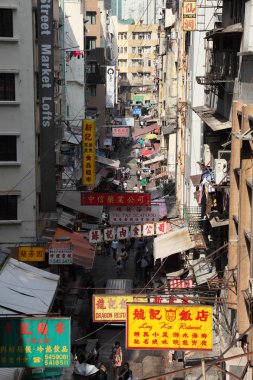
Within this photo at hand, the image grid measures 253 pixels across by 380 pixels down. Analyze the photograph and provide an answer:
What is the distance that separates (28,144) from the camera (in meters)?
27.9

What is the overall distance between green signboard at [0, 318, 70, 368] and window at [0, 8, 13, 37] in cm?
1648

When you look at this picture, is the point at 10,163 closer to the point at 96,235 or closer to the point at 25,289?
the point at 96,235

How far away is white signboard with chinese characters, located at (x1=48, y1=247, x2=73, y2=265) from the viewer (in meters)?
26.7

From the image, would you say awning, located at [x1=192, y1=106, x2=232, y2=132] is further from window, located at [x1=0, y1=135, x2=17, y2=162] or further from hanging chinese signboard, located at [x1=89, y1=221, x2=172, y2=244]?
window, located at [x1=0, y1=135, x2=17, y2=162]

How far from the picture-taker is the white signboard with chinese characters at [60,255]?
26672 mm

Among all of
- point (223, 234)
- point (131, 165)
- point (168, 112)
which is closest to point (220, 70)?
point (223, 234)

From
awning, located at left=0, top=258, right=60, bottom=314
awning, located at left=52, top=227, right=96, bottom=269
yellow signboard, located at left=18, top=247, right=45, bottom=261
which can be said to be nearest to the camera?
awning, located at left=0, top=258, right=60, bottom=314

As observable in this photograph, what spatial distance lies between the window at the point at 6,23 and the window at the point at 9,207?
6574 millimetres

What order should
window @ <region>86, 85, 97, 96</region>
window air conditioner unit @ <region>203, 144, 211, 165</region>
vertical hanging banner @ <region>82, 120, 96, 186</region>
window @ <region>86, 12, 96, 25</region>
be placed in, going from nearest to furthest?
window air conditioner unit @ <region>203, 144, 211, 165</region>
vertical hanging banner @ <region>82, 120, 96, 186</region>
window @ <region>86, 85, 97, 96</region>
window @ <region>86, 12, 96, 25</region>

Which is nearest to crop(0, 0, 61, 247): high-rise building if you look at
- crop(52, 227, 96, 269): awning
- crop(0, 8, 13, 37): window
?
crop(0, 8, 13, 37): window

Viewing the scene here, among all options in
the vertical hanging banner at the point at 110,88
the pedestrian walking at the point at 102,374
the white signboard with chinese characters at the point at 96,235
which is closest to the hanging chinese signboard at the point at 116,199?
the white signboard with chinese characters at the point at 96,235

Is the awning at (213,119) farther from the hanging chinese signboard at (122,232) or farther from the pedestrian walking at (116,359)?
the pedestrian walking at (116,359)

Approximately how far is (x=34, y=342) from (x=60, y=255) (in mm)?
13217

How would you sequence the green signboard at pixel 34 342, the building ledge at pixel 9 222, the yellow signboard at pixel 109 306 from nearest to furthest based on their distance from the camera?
1. the green signboard at pixel 34 342
2. the yellow signboard at pixel 109 306
3. the building ledge at pixel 9 222
